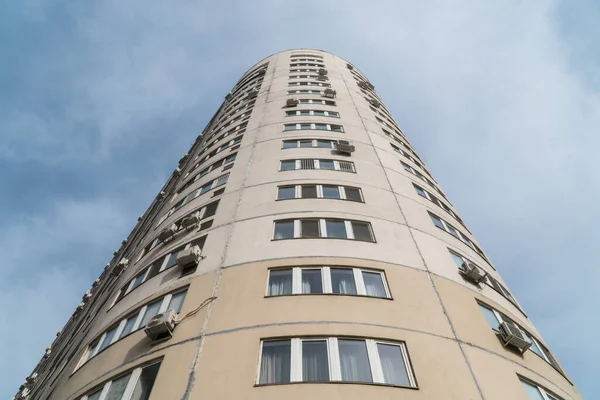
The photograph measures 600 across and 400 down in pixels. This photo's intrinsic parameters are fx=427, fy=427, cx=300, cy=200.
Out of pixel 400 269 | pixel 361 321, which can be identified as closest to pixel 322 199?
pixel 400 269

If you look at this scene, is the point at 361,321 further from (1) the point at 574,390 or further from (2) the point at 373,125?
(2) the point at 373,125

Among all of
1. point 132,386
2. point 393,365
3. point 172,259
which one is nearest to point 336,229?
point 393,365

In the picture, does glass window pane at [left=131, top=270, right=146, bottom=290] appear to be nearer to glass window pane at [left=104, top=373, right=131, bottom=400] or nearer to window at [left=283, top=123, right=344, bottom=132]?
glass window pane at [left=104, top=373, right=131, bottom=400]

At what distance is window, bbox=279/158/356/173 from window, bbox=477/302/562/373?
25.7 feet

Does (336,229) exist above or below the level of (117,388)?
A: above

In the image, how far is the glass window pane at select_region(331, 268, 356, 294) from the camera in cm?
1166

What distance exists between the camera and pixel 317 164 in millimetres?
19047

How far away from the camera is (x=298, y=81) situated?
3259 cm

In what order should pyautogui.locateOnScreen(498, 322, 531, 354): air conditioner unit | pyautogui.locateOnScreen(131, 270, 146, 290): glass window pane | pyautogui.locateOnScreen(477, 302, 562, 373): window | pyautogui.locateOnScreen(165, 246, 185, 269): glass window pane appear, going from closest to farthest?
pyautogui.locateOnScreen(498, 322, 531, 354): air conditioner unit < pyautogui.locateOnScreen(477, 302, 562, 373): window < pyautogui.locateOnScreen(165, 246, 185, 269): glass window pane < pyautogui.locateOnScreen(131, 270, 146, 290): glass window pane

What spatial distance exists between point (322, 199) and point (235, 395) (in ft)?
28.3

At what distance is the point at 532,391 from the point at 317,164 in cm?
1167

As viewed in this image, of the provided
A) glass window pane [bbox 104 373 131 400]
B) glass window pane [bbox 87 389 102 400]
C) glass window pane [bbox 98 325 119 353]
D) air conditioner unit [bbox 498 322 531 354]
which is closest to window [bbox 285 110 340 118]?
glass window pane [bbox 98 325 119 353]

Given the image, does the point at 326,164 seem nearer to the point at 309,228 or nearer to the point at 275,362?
the point at 309,228

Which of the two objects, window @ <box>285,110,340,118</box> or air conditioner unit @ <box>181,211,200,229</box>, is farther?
window @ <box>285,110,340,118</box>
